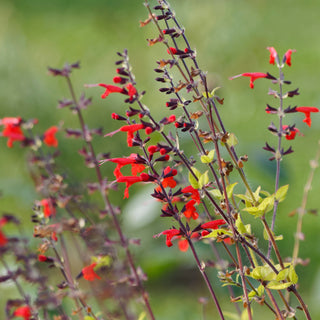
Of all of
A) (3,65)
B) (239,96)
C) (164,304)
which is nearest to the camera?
(164,304)

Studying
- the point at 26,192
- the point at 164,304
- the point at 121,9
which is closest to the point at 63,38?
the point at 121,9

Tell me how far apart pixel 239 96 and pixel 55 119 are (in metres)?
1.60

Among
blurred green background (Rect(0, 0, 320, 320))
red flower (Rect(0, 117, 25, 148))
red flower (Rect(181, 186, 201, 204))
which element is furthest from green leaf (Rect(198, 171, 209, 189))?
blurred green background (Rect(0, 0, 320, 320))

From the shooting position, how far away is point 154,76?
167 inches

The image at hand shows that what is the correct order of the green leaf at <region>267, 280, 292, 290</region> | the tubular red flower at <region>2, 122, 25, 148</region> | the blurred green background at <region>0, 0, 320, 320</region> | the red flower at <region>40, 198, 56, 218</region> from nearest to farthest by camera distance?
the green leaf at <region>267, 280, 292, 290</region> < the red flower at <region>40, 198, 56, 218</region> < the tubular red flower at <region>2, 122, 25, 148</region> < the blurred green background at <region>0, 0, 320, 320</region>

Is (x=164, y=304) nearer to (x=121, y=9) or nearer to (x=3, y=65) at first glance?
(x=3, y=65)

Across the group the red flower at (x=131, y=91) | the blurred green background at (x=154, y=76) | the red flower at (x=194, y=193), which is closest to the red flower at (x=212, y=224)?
the red flower at (x=194, y=193)

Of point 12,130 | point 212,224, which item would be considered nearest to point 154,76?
point 12,130

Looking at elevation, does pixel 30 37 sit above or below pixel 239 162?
above

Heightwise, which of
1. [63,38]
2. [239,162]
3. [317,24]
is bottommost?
[239,162]

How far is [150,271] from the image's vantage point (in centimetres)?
265

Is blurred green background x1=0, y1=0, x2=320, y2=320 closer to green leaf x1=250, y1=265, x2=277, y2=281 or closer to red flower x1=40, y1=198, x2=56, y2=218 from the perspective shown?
red flower x1=40, y1=198, x2=56, y2=218

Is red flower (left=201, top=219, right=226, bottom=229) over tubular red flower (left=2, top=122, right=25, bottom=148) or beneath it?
beneath

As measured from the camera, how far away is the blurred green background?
8.95 feet
